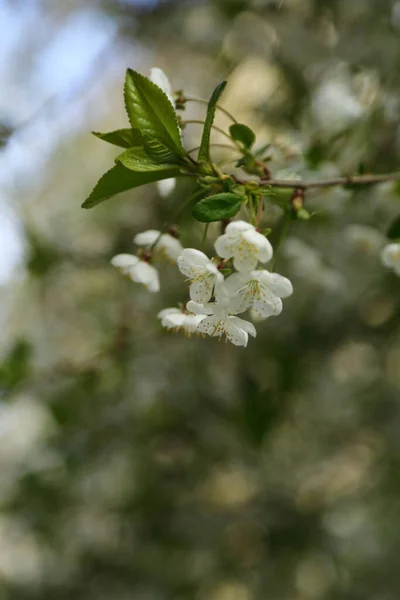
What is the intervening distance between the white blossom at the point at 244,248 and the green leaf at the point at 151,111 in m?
0.08

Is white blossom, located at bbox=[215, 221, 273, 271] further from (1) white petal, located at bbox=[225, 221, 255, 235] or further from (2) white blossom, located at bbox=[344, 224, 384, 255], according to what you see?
(2) white blossom, located at bbox=[344, 224, 384, 255]

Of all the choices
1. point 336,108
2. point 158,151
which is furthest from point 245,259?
point 336,108

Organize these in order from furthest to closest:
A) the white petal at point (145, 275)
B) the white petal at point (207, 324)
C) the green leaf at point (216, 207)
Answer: the white petal at point (145, 275), the white petal at point (207, 324), the green leaf at point (216, 207)

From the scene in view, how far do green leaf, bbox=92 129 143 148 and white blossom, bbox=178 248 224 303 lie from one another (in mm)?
110

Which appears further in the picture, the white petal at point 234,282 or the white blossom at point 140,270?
the white blossom at point 140,270

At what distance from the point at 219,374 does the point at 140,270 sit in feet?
4.10

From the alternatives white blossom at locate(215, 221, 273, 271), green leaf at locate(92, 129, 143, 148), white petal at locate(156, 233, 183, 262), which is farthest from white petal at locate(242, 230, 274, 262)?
white petal at locate(156, 233, 183, 262)

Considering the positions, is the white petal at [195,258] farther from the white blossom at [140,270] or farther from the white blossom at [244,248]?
the white blossom at [140,270]

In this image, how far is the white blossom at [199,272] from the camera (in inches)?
23.7

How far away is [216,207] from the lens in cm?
56

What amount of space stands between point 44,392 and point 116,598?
910 mm

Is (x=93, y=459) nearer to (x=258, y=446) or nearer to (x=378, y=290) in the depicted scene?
(x=258, y=446)

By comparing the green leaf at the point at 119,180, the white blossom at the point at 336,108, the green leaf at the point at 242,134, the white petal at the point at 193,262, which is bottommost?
the white petal at the point at 193,262

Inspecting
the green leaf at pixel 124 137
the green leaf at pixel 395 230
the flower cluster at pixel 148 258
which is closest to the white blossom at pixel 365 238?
the green leaf at pixel 395 230
